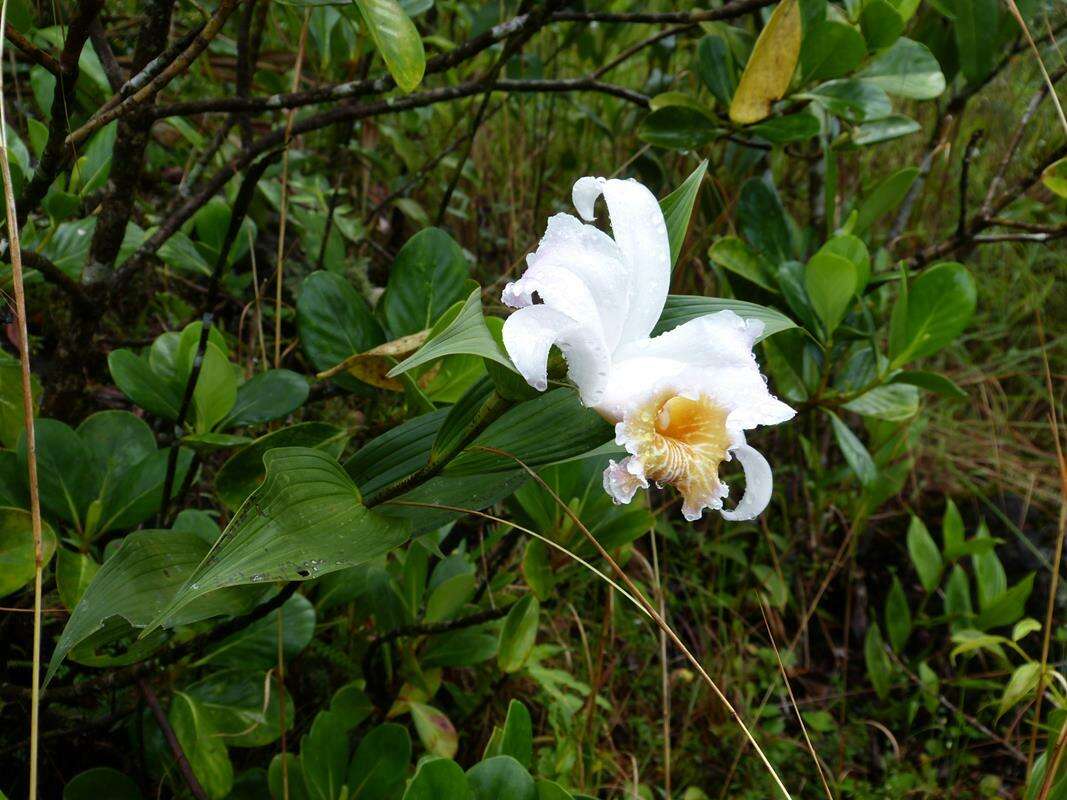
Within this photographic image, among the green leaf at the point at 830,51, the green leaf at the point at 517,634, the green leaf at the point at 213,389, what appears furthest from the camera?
the green leaf at the point at 830,51

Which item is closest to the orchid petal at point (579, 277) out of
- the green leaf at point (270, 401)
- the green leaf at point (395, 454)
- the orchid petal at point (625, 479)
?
the orchid petal at point (625, 479)

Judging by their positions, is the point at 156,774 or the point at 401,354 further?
the point at 156,774

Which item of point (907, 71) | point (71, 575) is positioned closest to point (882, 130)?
point (907, 71)

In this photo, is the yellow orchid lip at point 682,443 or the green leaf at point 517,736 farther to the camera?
the green leaf at point 517,736

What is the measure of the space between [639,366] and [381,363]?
1.44 ft

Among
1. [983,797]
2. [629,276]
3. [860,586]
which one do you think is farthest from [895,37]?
[983,797]

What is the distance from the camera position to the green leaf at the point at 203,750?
101cm

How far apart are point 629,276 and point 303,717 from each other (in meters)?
0.99

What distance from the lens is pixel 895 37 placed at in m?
1.37

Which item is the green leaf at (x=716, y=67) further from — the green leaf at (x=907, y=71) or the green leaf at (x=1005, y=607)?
the green leaf at (x=1005, y=607)

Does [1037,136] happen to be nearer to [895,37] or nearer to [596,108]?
[596,108]

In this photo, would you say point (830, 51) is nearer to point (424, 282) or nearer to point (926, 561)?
point (424, 282)

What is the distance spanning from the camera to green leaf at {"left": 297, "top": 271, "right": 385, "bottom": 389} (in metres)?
1.11

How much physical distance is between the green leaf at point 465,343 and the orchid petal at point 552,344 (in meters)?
0.01
